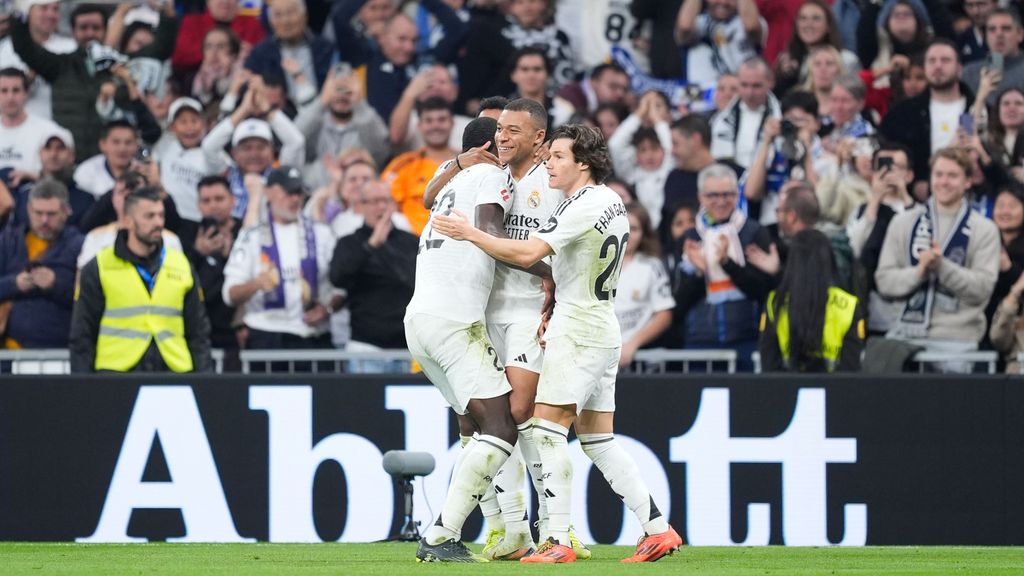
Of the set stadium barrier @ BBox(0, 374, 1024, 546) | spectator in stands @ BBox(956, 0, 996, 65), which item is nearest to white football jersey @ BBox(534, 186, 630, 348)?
stadium barrier @ BBox(0, 374, 1024, 546)

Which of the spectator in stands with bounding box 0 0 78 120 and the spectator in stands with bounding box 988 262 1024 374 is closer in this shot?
the spectator in stands with bounding box 988 262 1024 374

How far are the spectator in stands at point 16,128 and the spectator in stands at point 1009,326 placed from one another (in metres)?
8.30

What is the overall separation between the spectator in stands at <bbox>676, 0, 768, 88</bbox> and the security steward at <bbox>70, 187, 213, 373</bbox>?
227 inches

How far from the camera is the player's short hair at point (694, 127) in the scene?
13773 millimetres

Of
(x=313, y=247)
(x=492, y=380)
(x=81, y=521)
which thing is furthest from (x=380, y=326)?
(x=492, y=380)

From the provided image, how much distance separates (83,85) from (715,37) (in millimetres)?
5960

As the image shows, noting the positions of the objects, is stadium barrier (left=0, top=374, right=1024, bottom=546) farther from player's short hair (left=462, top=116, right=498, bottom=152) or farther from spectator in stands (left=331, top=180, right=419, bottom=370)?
player's short hair (left=462, top=116, right=498, bottom=152)

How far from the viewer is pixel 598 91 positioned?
1496 centimetres

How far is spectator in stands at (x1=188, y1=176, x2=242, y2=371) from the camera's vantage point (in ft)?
43.1

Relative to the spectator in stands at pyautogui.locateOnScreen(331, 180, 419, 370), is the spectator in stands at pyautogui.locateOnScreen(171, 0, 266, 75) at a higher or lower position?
higher

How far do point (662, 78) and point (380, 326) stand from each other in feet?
13.8

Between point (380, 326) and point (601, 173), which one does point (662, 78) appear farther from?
point (601, 173)

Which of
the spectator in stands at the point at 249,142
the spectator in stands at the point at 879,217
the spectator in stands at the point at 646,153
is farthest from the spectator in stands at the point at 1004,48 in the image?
Answer: the spectator in stands at the point at 249,142

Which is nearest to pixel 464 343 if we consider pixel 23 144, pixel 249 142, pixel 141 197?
pixel 141 197
